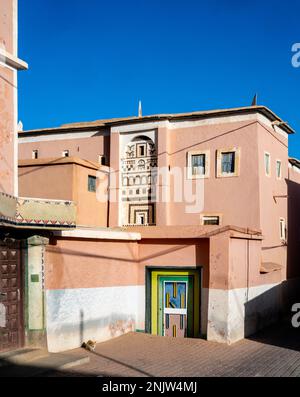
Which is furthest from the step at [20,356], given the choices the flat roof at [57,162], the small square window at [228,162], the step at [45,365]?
the small square window at [228,162]

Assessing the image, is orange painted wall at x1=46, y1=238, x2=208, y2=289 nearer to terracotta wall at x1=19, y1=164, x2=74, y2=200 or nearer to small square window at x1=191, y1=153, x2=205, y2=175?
terracotta wall at x1=19, y1=164, x2=74, y2=200

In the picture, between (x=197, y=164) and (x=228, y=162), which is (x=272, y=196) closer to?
(x=228, y=162)

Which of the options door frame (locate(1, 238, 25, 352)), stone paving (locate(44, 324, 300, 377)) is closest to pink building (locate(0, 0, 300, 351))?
door frame (locate(1, 238, 25, 352))

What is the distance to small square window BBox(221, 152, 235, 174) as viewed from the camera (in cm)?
1847

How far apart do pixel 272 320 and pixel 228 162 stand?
5816mm

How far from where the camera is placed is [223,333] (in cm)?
1334

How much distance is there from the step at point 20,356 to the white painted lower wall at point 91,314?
66 centimetres

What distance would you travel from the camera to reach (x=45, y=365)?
1004 centimetres

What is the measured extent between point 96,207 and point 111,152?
2.37 metres

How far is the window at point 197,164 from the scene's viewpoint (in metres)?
18.9

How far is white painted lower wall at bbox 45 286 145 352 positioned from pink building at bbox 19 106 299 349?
0.03m

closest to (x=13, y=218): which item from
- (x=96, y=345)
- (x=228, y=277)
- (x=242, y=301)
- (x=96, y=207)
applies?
(x=96, y=345)

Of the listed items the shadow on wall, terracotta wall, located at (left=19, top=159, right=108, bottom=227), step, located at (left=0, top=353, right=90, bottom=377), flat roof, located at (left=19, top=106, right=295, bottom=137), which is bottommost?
the shadow on wall

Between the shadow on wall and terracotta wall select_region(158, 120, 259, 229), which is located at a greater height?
terracotta wall select_region(158, 120, 259, 229)
